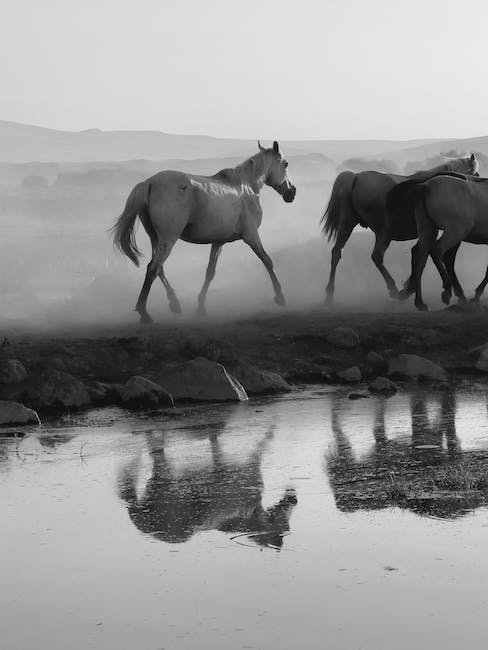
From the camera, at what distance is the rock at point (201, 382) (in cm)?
1152

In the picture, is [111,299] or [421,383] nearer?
[421,383]

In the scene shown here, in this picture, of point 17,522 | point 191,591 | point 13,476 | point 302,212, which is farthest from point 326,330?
point 302,212

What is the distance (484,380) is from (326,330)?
1966mm

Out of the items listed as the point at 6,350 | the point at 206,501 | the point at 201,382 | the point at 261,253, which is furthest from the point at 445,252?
the point at 206,501

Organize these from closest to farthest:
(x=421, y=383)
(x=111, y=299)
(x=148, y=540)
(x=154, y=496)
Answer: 1. (x=148, y=540)
2. (x=154, y=496)
3. (x=421, y=383)
4. (x=111, y=299)

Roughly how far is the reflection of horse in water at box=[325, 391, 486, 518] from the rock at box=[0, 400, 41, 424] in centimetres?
218

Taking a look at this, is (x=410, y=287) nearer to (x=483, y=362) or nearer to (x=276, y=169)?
(x=276, y=169)

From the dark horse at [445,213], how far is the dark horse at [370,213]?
53 cm

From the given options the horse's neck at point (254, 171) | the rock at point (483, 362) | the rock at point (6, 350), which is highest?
the horse's neck at point (254, 171)

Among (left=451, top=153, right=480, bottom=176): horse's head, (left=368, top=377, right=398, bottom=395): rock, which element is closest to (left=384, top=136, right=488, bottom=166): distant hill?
(left=451, top=153, right=480, bottom=176): horse's head

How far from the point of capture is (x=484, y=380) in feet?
41.8

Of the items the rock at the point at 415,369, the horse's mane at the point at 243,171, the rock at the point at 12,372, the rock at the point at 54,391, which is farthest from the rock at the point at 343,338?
the rock at the point at 12,372

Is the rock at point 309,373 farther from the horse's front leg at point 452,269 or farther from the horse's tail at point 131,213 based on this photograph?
the horse's front leg at point 452,269

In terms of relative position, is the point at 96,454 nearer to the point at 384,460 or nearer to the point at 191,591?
the point at 384,460
